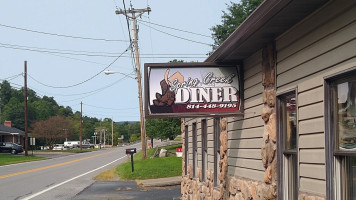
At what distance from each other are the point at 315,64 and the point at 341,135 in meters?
0.90

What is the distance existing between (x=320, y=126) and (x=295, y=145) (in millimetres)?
927

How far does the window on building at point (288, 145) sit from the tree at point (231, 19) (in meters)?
25.1

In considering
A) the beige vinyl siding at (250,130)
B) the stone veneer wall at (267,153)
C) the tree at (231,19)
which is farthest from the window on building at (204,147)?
the tree at (231,19)

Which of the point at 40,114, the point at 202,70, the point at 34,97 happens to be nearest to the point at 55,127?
the point at 40,114

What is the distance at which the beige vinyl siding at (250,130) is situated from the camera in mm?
Result: 7477

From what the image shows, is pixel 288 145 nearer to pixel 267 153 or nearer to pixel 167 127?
pixel 267 153

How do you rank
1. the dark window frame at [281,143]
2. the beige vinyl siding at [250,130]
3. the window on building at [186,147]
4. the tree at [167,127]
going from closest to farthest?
the dark window frame at [281,143], the beige vinyl siding at [250,130], the window on building at [186,147], the tree at [167,127]

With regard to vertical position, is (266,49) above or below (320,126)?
above

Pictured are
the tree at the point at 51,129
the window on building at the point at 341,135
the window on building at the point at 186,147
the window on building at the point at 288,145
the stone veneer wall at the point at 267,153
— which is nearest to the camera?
the window on building at the point at 341,135

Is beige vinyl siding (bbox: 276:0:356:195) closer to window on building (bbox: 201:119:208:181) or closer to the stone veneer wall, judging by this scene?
the stone veneer wall

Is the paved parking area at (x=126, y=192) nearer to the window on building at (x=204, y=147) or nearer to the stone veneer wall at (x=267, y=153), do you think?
the window on building at (x=204, y=147)

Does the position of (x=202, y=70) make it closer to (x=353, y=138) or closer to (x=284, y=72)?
(x=284, y=72)

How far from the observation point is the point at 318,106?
536cm

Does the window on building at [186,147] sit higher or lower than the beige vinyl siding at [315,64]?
lower
